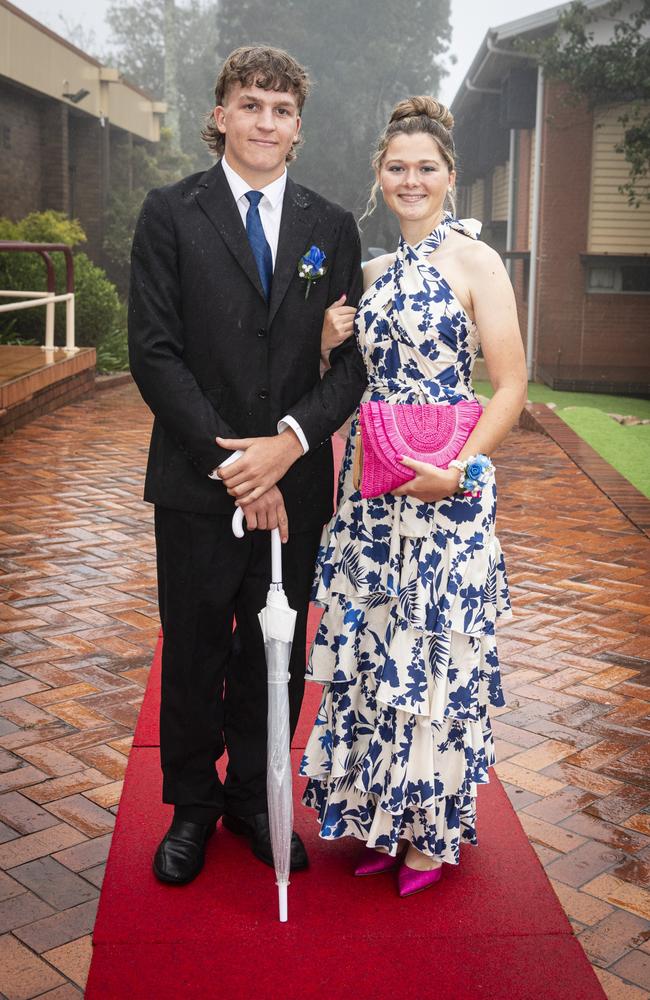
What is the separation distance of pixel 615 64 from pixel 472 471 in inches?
549

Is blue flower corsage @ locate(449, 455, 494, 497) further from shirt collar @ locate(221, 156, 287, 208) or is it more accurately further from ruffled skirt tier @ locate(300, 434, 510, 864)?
shirt collar @ locate(221, 156, 287, 208)

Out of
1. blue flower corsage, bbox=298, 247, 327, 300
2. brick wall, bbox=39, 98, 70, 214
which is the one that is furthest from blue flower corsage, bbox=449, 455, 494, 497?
brick wall, bbox=39, 98, 70, 214

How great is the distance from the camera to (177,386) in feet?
8.54

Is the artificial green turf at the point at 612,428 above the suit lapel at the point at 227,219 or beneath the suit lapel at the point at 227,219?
beneath

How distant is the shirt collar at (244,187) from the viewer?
2.71 m

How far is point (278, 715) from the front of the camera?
2641 mm

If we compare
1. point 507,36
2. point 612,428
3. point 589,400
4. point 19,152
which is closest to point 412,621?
point 612,428

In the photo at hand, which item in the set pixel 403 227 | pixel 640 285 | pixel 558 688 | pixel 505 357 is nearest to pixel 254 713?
pixel 505 357

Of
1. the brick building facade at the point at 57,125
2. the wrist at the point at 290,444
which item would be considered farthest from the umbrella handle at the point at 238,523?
the brick building facade at the point at 57,125

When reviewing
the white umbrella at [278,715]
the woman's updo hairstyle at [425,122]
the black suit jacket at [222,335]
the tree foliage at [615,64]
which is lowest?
the white umbrella at [278,715]

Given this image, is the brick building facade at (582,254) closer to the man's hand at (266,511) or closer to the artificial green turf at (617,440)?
the artificial green turf at (617,440)

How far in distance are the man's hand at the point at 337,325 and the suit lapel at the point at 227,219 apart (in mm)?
175

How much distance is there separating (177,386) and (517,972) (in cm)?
154

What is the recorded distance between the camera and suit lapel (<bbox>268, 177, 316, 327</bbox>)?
8.79ft
